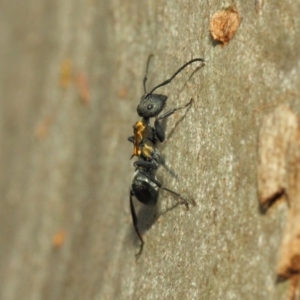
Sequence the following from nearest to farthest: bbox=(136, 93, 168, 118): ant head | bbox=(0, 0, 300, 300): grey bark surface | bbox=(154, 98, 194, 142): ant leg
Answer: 1. bbox=(0, 0, 300, 300): grey bark surface
2. bbox=(154, 98, 194, 142): ant leg
3. bbox=(136, 93, 168, 118): ant head

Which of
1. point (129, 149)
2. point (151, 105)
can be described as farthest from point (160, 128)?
point (129, 149)

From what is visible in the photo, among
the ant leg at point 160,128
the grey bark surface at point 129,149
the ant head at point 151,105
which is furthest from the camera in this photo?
→ the ant head at point 151,105

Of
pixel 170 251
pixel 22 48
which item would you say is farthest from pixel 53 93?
pixel 170 251

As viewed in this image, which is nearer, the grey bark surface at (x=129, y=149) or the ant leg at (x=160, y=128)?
the grey bark surface at (x=129, y=149)

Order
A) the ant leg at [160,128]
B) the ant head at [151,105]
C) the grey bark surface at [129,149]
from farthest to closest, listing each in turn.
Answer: the ant head at [151,105]
the ant leg at [160,128]
the grey bark surface at [129,149]
